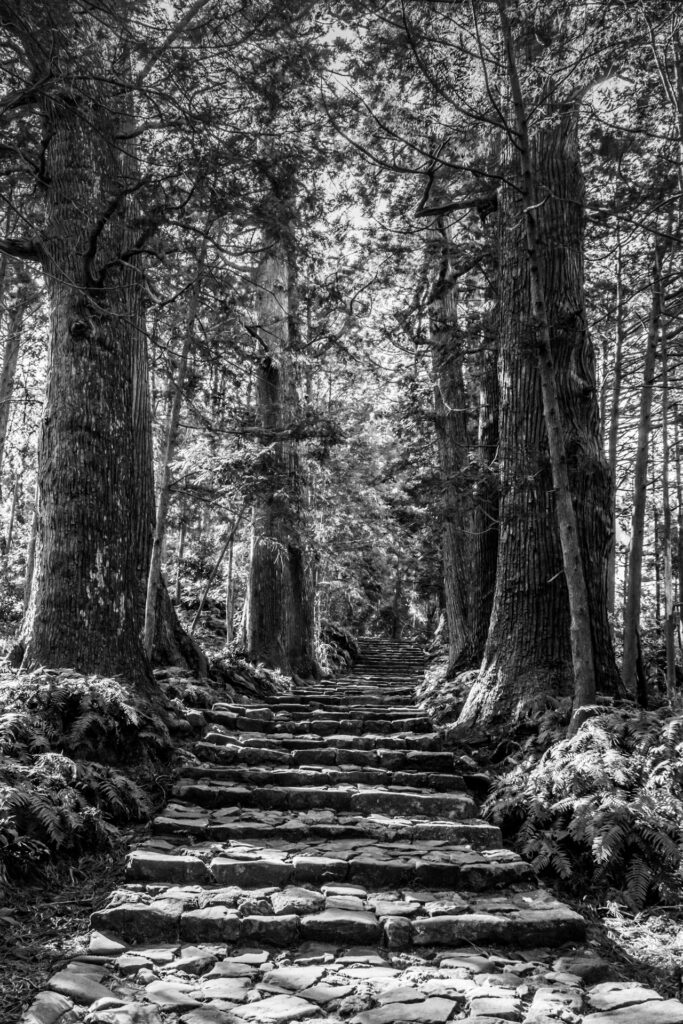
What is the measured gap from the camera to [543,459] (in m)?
6.37

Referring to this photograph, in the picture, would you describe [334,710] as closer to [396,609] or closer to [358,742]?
[358,742]

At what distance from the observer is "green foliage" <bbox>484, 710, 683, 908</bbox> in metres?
3.77

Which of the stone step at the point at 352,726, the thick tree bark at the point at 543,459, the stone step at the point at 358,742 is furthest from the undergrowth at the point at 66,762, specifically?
the thick tree bark at the point at 543,459

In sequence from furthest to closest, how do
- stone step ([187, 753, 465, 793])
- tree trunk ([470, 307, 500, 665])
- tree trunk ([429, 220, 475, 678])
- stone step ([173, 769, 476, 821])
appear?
tree trunk ([429, 220, 475, 678]) → tree trunk ([470, 307, 500, 665]) → stone step ([187, 753, 465, 793]) → stone step ([173, 769, 476, 821])

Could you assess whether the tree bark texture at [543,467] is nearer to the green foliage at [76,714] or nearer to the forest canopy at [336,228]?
the forest canopy at [336,228]

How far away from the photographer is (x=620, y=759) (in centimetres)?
427

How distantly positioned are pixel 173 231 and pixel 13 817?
6879 millimetres

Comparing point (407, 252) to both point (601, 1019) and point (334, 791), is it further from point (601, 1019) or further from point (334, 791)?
point (601, 1019)

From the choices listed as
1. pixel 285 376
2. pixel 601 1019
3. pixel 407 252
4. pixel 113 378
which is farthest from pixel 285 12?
pixel 285 376

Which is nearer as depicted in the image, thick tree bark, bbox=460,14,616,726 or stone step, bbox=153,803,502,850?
stone step, bbox=153,803,502,850

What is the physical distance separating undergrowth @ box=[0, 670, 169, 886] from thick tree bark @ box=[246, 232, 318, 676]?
4986mm

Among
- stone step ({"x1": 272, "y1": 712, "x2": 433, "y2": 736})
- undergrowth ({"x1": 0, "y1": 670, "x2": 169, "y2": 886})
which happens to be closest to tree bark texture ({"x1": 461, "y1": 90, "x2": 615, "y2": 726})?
stone step ({"x1": 272, "y1": 712, "x2": 433, "y2": 736})

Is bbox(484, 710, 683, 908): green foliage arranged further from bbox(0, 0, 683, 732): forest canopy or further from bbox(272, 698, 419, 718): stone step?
bbox(272, 698, 419, 718): stone step

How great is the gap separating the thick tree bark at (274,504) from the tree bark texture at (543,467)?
13.3ft
